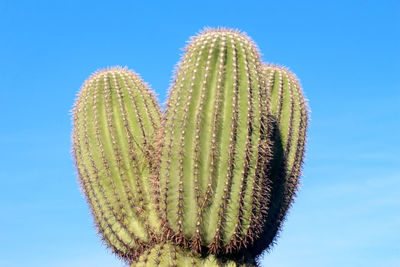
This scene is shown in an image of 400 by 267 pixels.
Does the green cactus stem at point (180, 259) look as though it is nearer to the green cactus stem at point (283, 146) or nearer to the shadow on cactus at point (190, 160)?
the shadow on cactus at point (190, 160)

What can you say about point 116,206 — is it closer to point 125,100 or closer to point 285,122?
point 125,100

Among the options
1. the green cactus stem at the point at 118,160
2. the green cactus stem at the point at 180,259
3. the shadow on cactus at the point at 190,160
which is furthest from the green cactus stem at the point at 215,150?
the green cactus stem at the point at 118,160

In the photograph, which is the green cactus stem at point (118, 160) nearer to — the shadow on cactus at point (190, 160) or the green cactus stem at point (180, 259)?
the shadow on cactus at point (190, 160)

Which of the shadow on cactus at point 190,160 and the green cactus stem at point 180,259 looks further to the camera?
the green cactus stem at point 180,259

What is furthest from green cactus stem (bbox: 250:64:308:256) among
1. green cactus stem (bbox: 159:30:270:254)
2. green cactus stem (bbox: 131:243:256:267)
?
green cactus stem (bbox: 159:30:270:254)

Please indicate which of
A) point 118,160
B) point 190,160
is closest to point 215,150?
point 190,160

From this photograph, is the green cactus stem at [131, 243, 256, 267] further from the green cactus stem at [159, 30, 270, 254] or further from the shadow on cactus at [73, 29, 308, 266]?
the green cactus stem at [159, 30, 270, 254]

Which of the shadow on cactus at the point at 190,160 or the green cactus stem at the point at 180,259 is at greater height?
the shadow on cactus at the point at 190,160

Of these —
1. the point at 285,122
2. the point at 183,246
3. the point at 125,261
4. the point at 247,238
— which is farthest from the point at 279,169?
the point at 125,261

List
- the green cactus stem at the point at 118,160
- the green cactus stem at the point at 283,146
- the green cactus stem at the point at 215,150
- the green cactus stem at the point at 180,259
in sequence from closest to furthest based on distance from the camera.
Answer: the green cactus stem at the point at 215,150 < the green cactus stem at the point at 180,259 < the green cactus stem at the point at 118,160 < the green cactus stem at the point at 283,146

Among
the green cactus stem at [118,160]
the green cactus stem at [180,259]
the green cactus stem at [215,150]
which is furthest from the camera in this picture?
the green cactus stem at [118,160]
